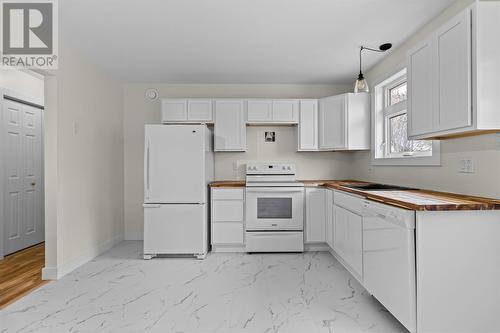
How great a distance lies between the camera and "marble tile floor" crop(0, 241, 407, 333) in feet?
6.45

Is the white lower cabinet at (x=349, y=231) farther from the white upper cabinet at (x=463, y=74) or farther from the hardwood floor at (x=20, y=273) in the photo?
the hardwood floor at (x=20, y=273)

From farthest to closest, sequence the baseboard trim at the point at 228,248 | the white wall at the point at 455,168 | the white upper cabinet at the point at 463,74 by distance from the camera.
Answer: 1. the baseboard trim at the point at 228,248
2. the white wall at the point at 455,168
3. the white upper cabinet at the point at 463,74

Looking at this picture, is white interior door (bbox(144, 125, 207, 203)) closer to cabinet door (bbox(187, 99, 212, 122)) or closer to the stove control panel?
cabinet door (bbox(187, 99, 212, 122))

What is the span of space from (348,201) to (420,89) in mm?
1229

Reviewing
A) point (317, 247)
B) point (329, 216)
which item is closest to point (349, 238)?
point (329, 216)

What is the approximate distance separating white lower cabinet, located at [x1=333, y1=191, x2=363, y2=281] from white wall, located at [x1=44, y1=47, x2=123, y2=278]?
2.98m

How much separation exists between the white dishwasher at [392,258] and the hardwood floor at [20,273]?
3042 mm

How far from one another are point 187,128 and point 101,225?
1.77 meters

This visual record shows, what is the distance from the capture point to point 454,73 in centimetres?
173

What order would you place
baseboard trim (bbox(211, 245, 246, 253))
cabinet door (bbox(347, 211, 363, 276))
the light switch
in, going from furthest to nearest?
baseboard trim (bbox(211, 245, 246, 253)) → the light switch → cabinet door (bbox(347, 211, 363, 276))

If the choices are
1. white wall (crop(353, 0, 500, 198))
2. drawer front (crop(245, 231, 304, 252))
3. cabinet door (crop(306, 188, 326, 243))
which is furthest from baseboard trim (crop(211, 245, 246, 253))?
white wall (crop(353, 0, 500, 198))

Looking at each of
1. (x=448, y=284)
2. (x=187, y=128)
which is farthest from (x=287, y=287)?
(x=187, y=128)

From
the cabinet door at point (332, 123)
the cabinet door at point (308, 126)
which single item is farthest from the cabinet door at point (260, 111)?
the cabinet door at point (332, 123)

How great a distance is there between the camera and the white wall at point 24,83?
3.47 meters
